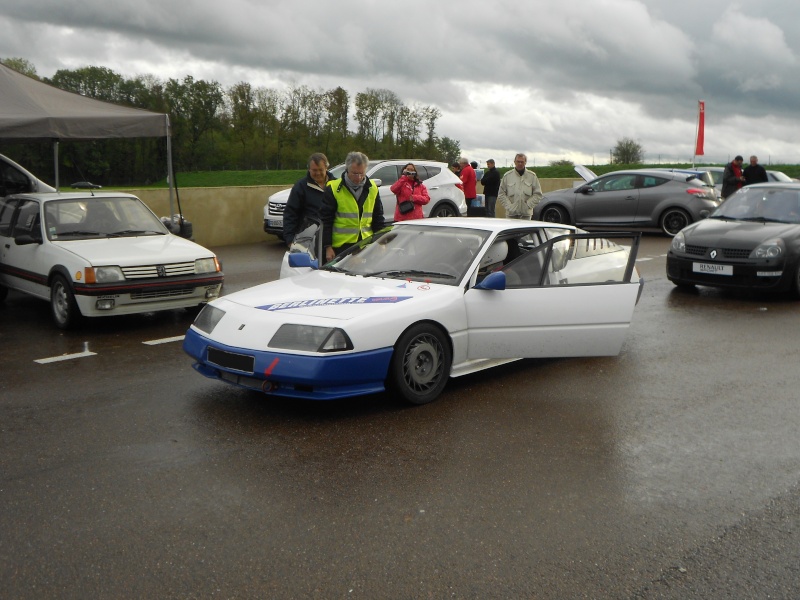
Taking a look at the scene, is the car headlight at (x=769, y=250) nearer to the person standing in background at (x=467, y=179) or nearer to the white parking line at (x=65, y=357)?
the white parking line at (x=65, y=357)

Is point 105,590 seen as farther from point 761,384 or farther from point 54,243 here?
point 54,243

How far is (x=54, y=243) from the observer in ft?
32.0

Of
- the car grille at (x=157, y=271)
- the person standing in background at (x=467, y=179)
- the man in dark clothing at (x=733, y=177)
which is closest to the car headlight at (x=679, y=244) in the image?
the car grille at (x=157, y=271)

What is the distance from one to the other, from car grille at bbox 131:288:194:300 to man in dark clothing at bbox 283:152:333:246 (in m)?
1.40

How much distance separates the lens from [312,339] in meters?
5.79

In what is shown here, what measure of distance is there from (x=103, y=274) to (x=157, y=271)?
0.56 meters

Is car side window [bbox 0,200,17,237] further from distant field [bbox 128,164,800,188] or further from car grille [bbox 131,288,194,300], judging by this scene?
distant field [bbox 128,164,800,188]

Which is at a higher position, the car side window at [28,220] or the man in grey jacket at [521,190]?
the man in grey jacket at [521,190]

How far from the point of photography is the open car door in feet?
22.0

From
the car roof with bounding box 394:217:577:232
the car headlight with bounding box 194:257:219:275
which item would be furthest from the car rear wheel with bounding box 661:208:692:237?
the car headlight with bounding box 194:257:219:275

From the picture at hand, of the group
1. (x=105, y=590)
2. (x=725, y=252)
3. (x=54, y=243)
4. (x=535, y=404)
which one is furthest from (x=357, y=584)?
(x=725, y=252)

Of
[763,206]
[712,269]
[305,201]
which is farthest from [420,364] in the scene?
[763,206]

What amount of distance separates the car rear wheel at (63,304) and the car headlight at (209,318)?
3192 millimetres

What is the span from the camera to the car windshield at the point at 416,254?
22.7 feet
